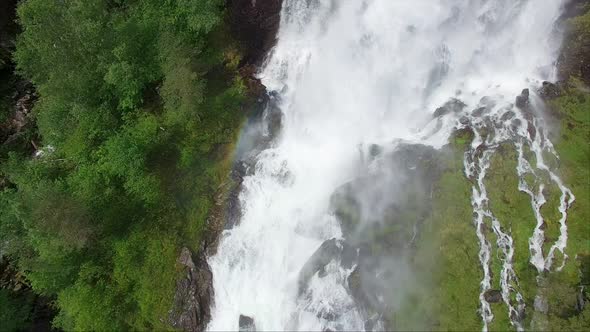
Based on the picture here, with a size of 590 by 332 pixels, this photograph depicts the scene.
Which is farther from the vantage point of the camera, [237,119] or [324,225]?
[237,119]

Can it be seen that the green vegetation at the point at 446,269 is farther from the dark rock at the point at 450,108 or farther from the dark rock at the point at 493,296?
the dark rock at the point at 450,108

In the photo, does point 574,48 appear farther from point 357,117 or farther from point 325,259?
point 325,259

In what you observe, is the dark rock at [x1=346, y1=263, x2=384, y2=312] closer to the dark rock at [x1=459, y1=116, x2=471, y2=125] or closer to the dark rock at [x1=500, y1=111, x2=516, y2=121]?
the dark rock at [x1=459, y1=116, x2=471, y2=125]

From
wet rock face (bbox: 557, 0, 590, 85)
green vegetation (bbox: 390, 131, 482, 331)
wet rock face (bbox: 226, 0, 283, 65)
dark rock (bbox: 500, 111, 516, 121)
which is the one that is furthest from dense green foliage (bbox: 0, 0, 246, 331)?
wet rock face (bbox: 557, 0, 590, 85)

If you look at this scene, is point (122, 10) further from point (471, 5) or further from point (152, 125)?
point (471, 5)

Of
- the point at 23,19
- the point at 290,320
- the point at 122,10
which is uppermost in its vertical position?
the point at 122,10

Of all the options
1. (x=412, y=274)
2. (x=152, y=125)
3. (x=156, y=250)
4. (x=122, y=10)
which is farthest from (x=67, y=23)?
(x=412, y=274)
